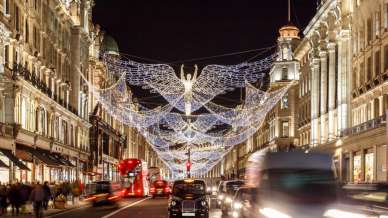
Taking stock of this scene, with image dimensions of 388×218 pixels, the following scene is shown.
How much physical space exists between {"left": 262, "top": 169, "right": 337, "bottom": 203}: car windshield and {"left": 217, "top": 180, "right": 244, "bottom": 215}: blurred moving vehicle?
42.0 feet

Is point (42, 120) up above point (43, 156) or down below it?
above

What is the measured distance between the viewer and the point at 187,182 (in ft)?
105

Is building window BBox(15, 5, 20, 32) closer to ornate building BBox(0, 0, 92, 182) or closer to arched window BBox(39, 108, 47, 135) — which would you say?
ornate building BBox(0, 0, 92, 182)

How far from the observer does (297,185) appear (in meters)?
23.5

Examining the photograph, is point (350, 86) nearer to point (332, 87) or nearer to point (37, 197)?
point (332, 87)

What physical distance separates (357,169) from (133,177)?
1996 centimetres

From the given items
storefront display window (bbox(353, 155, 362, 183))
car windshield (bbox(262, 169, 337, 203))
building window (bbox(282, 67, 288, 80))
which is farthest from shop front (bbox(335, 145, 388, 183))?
building window (bbox(282, 67, 288, 80))

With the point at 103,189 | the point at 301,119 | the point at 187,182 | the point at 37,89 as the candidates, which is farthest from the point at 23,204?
the point at 301,119

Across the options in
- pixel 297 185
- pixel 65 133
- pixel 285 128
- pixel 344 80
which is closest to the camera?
pixel 297 185

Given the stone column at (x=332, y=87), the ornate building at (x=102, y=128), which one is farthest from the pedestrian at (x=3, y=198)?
the ornate building at (x=102, y=128)

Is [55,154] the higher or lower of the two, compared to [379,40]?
lower

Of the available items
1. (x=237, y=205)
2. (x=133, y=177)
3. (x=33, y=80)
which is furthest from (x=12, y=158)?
(x=237, y=205)

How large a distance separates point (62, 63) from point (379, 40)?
34.0 m

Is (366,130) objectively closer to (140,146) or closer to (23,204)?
(23,204)
